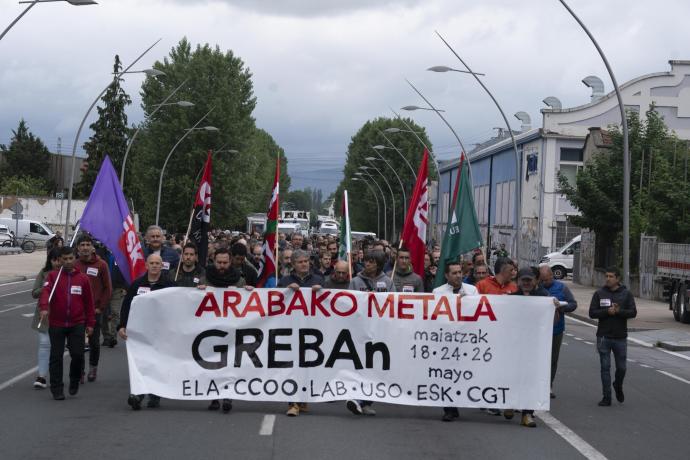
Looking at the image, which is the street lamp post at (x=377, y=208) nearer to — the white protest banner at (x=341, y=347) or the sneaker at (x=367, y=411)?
the white protest banner at (x=341, y=347)

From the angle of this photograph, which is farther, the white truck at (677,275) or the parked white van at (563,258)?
the parked white van at (563,258)

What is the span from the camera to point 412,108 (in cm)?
4212

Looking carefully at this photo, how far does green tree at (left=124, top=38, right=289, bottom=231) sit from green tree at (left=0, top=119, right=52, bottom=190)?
147ft

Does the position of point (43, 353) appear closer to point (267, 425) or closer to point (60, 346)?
point (60, 346)

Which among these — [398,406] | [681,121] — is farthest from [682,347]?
[681,121]

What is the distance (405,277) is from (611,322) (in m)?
2.37

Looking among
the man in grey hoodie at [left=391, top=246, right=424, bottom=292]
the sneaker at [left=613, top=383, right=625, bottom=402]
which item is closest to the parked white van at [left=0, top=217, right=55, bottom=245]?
the man in grey hoodie at [left=391, top=246, right=424, bottom=292]

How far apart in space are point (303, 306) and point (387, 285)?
889 mm

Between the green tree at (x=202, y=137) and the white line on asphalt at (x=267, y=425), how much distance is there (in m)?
58.7

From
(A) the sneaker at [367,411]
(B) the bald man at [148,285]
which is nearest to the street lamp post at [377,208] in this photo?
(B) the bald man at [148,285]

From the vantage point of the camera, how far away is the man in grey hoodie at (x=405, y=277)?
1210 centimetres

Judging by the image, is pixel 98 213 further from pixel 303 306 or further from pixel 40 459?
pixel 40 459

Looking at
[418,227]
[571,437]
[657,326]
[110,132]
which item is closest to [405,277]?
[418,227]

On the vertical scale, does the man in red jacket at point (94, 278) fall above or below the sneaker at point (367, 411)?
above
